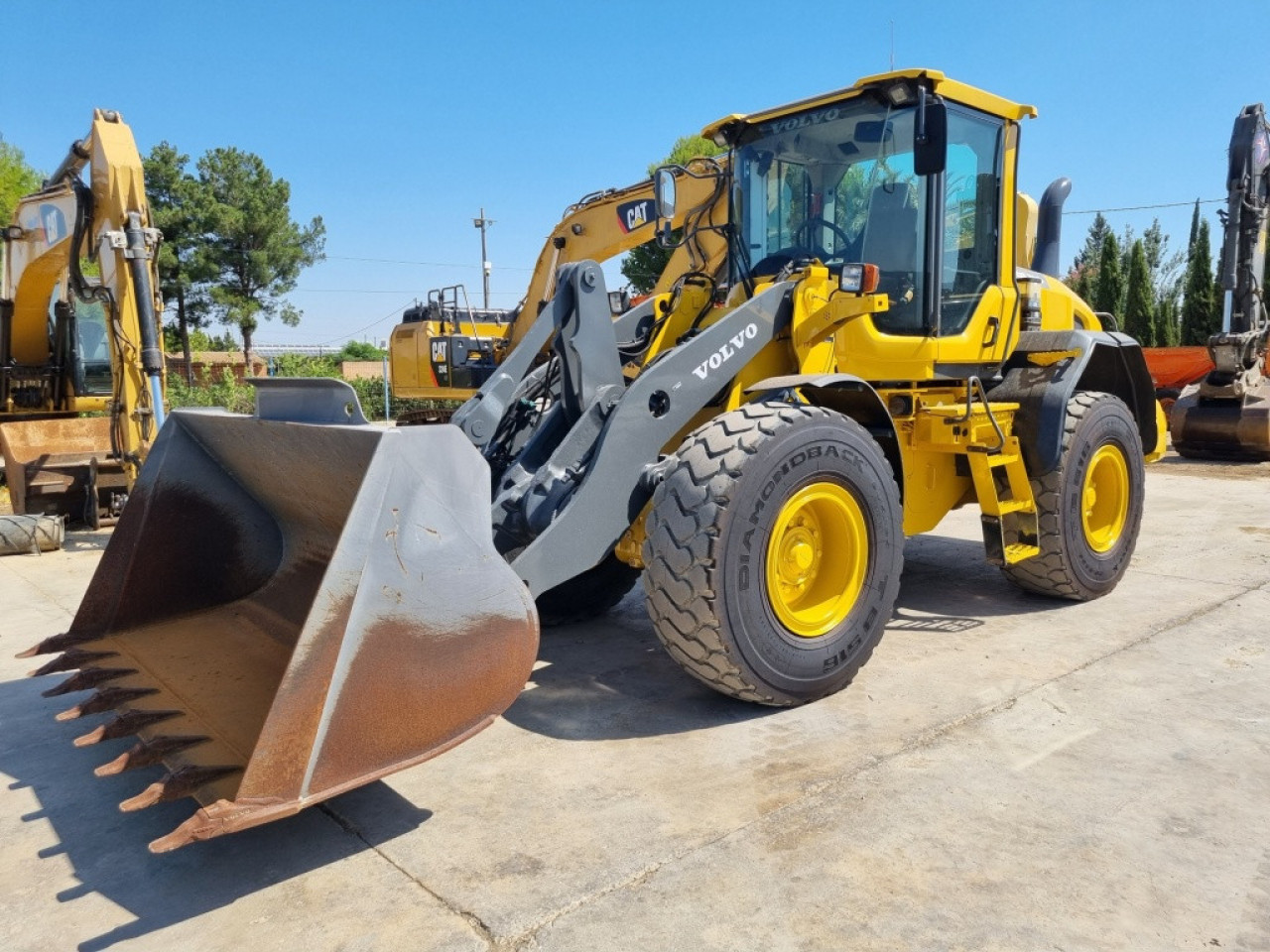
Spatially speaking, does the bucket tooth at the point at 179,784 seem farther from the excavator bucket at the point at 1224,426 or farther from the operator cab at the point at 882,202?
the excavator bucket at the point at 1224,426

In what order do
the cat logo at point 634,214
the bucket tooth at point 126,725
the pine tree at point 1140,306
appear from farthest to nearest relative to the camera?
A: the pine tree at point 1140,306
the cat logo at point 634,214
the bucket tooth at point 126,725

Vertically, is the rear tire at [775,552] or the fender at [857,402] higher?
the fender at [857,402]

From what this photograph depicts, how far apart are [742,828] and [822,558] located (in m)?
1.37

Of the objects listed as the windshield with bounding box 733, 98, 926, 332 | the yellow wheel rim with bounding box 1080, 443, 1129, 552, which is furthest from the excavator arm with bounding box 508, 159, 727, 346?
the yellow wheel rim with bounding box 1080, 443, 1129, 552

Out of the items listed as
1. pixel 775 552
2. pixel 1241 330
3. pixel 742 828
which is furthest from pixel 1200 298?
pixel 742 828

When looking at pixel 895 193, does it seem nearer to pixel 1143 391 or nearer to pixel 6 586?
pixel 1143 391

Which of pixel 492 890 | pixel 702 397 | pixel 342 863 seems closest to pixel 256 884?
pixel 342 863

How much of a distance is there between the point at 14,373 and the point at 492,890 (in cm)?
993

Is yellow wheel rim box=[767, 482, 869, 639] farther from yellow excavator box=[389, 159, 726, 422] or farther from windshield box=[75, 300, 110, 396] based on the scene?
windshield box=[75, 300, 110, 396]

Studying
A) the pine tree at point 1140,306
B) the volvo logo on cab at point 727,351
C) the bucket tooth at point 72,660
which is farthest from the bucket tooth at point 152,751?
the pine tree at point 1140,306

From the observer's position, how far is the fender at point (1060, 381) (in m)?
5.08

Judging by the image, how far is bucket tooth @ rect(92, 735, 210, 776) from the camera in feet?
8.75

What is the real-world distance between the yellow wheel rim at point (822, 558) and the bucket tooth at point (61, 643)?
2.67 m

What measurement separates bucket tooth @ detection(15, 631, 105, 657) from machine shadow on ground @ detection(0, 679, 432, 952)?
0.38 metres
